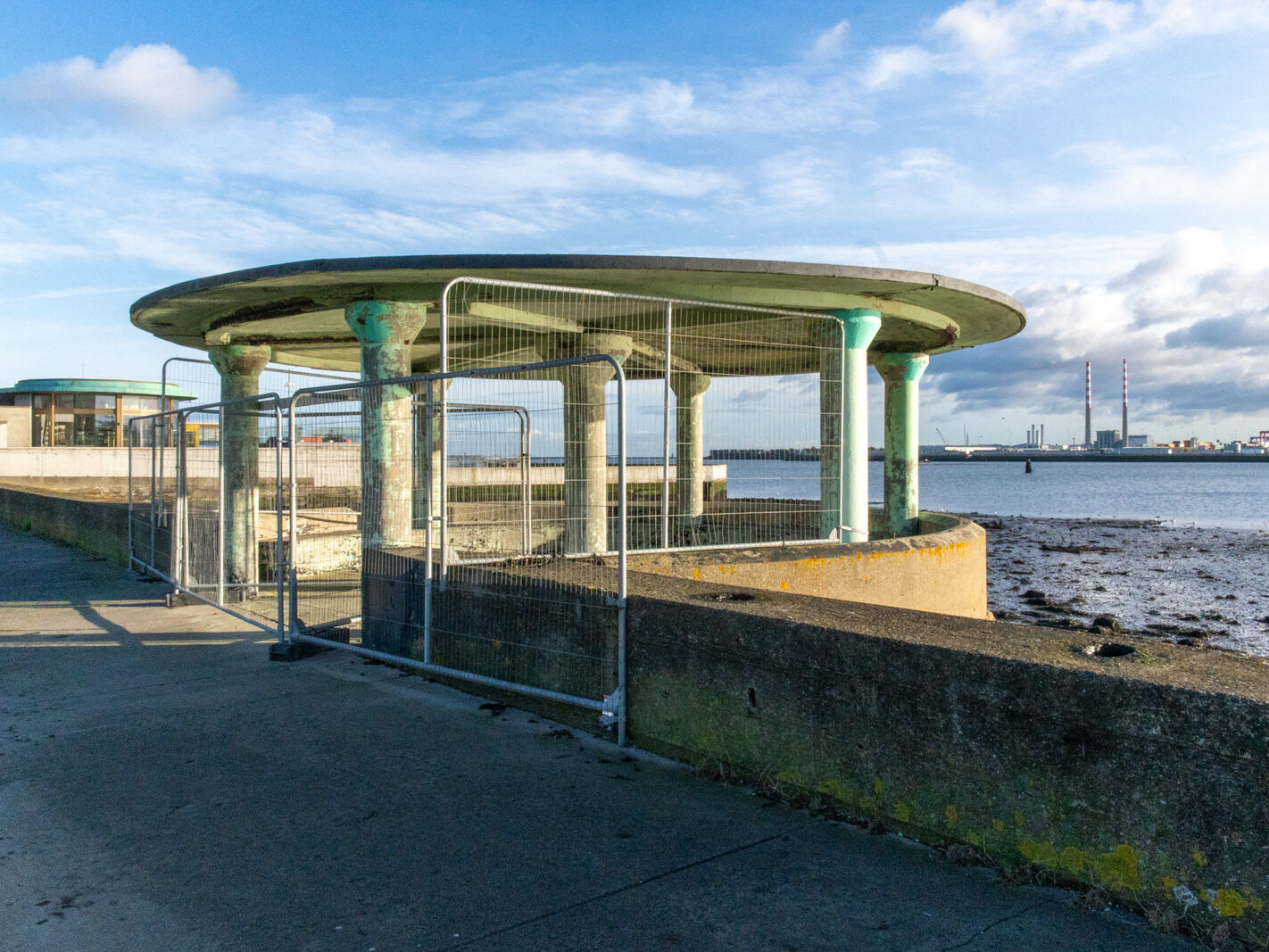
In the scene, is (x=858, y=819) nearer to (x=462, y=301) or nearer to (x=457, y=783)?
(x=457, y=783)

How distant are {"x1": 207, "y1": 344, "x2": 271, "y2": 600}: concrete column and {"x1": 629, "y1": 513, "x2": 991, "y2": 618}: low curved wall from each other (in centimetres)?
619

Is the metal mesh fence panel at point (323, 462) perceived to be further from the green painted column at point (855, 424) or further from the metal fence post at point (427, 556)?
the green painted column at point (855, 424)

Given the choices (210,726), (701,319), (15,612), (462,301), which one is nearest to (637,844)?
(210,726)

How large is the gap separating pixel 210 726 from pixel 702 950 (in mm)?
4144

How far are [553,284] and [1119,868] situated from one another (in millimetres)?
7499

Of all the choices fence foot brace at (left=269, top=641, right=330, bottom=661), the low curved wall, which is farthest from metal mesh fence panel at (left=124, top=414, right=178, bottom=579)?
the low curved wall

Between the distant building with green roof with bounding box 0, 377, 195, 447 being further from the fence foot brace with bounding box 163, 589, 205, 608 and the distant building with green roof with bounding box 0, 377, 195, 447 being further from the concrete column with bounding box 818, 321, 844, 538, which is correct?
the concrete column with bounding box 818, 321, 844, 538

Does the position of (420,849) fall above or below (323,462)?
below

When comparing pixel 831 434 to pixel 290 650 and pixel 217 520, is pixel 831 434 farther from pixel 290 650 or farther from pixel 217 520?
pixel 217 520

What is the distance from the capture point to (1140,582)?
2417 centimetres

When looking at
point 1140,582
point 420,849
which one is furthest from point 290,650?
point 1140,582

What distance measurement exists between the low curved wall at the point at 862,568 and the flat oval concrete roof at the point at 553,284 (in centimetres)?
274

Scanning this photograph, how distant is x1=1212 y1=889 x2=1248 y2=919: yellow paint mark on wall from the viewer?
2984 millimetres

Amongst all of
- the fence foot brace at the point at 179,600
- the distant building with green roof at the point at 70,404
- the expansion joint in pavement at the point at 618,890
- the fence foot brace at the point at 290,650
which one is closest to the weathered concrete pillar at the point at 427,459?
the fence foot brace at the point at 290,650
